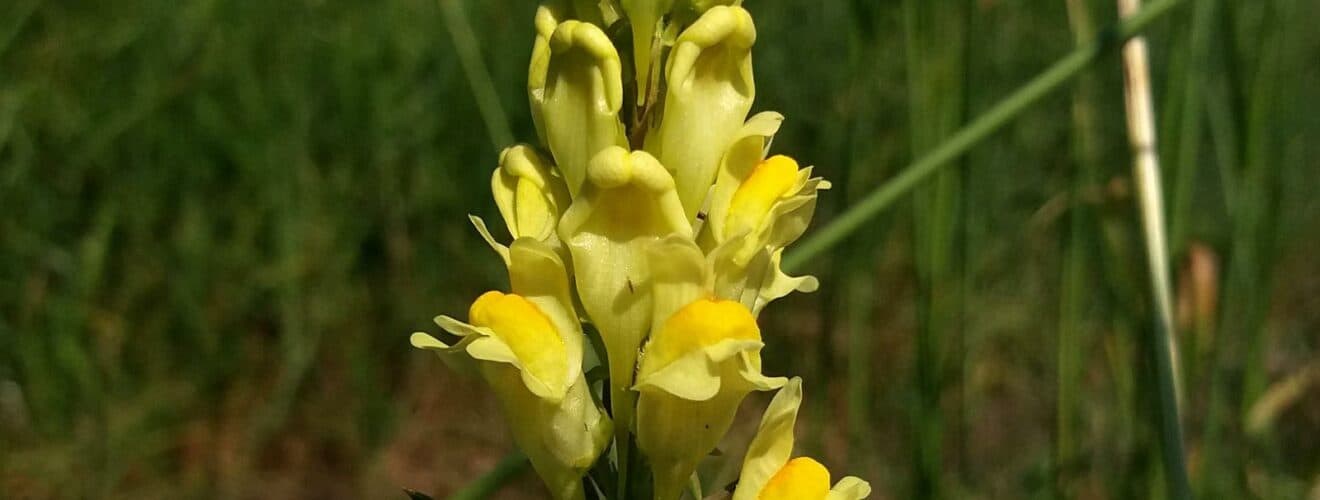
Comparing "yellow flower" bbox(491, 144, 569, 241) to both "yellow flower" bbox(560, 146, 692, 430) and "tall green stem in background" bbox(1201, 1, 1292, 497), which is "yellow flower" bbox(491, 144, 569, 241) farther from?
"tall green stem in background" bbox(1201, 1, 1292, 497)

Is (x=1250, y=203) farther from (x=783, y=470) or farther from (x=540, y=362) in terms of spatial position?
(x=540, y=362)

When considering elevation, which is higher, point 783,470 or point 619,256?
point 619,256

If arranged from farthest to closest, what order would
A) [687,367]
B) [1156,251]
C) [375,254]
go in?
[375,254] < [1156,251] < [687,367]

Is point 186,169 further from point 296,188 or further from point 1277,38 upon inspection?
point 1277,38

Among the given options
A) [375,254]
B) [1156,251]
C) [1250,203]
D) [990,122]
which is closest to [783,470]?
[990,122]

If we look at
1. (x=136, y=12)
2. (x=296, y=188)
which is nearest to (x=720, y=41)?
(x=296, y=188)
